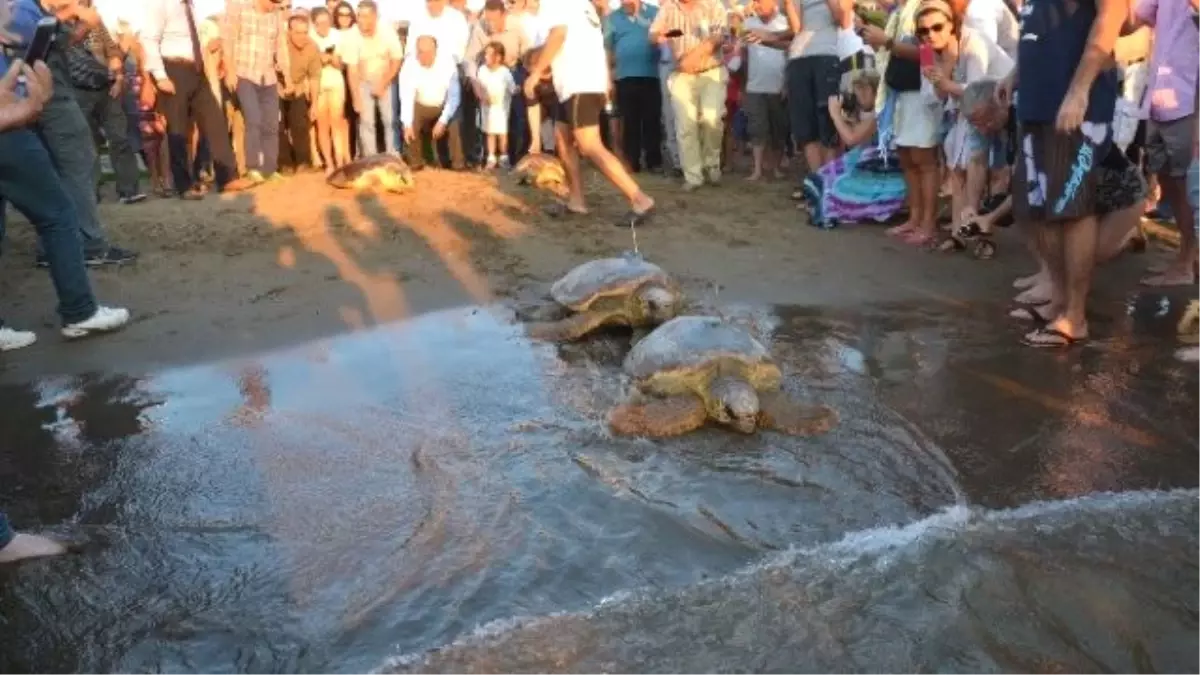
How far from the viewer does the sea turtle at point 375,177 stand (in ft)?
27.7

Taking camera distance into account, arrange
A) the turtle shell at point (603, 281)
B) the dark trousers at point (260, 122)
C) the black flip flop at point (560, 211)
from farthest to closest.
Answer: the dark trousers at point (260, 122) < the black flip flop at point (560, 211) < the turtle shell at point (603, 281)

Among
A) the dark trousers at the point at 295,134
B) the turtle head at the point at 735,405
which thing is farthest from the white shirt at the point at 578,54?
the dark trousers at the point at 295,134

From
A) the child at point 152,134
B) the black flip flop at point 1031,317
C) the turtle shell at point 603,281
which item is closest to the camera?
the black flip flop at point 1031,317

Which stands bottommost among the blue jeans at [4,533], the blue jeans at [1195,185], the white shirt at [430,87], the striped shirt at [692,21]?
the blue jeans at [4,533]

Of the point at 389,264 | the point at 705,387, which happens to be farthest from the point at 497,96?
the point at 705,387

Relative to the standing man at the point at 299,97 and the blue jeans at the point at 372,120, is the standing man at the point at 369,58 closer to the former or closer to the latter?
the blue jeans at the point at 372,120

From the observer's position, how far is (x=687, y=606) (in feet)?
8.15

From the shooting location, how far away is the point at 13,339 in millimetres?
4906

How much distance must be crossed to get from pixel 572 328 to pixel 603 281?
310 mm

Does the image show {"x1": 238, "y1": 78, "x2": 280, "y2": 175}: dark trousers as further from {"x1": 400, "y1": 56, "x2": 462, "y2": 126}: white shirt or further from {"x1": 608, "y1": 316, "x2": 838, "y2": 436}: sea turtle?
{"x1": 608, "y1": 316, "x2": 838, "y2": 436}: sea turtle

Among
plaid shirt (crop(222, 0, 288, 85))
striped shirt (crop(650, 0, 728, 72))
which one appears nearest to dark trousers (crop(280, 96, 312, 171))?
plaid shirt (crop(222, 0, 288, 85))

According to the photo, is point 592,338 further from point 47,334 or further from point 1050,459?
point 47,334

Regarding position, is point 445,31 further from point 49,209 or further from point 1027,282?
point 1027,282

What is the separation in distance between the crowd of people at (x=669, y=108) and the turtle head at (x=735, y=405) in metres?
1.72
